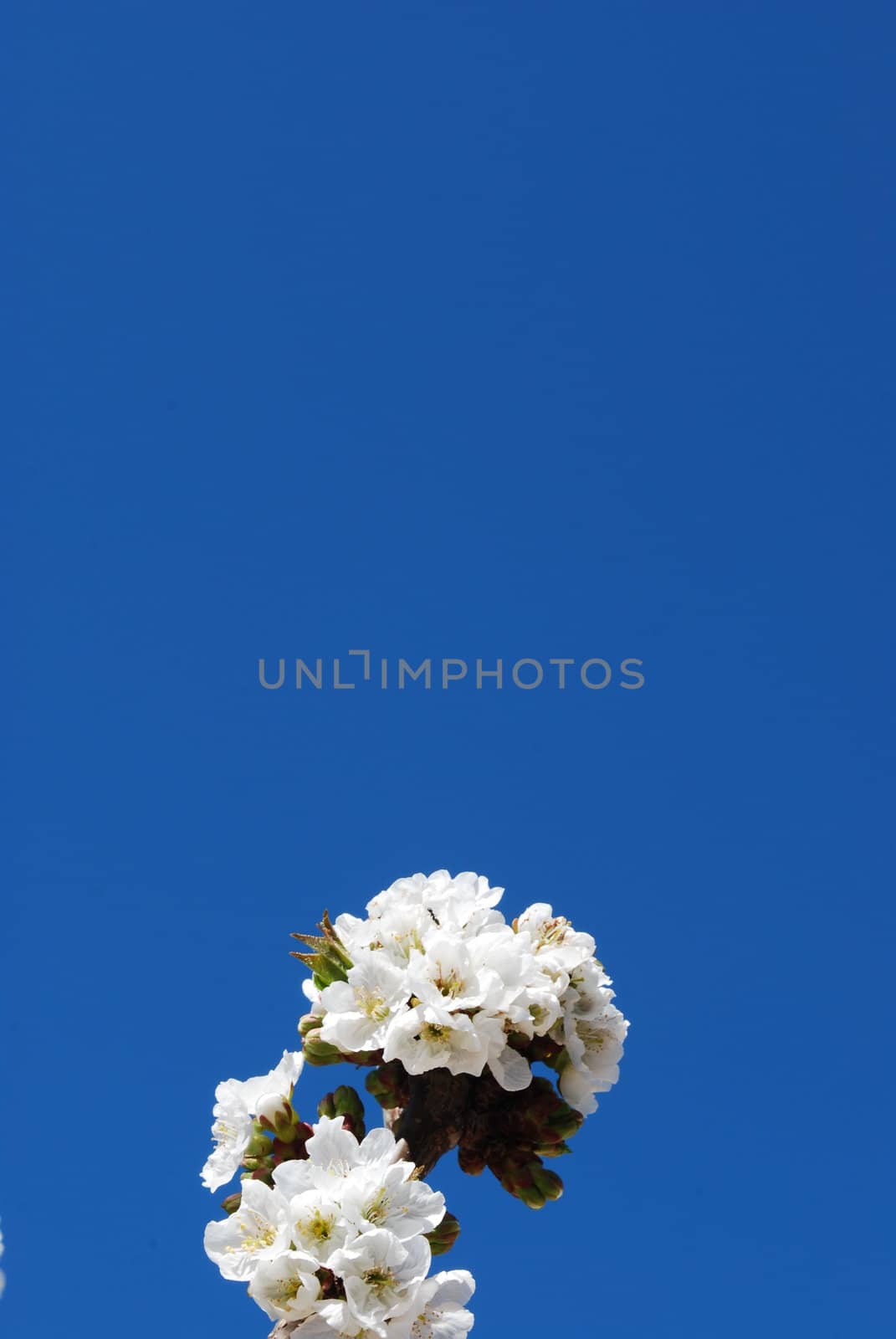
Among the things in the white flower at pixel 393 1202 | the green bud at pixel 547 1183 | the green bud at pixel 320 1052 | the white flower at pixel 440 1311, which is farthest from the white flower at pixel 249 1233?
the green bud at pixel 547 1183

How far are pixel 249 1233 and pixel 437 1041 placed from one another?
53 centimetres

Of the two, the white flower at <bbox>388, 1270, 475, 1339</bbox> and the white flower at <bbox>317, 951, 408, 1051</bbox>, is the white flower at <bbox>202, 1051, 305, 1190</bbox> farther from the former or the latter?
the white flower at <bbox>388, 1270, 475, 1339</bbox>

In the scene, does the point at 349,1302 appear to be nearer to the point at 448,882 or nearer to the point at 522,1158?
the point at 522,1158

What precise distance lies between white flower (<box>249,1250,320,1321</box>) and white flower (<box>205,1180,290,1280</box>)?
0.11ft

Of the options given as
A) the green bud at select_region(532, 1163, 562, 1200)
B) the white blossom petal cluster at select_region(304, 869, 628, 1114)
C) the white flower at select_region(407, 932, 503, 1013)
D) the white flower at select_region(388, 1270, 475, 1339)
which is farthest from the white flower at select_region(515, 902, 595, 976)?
the white flower at select_region(388, 1270, 475, 1339)

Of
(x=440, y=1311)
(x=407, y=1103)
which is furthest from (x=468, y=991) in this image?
(x=440, y=1311)

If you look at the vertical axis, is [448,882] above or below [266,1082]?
above

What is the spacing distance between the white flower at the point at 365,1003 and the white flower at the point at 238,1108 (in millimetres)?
196

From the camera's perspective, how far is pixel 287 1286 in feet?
7.74

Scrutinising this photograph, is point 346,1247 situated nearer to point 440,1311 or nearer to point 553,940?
point 440,1311

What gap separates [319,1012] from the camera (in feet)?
9.60

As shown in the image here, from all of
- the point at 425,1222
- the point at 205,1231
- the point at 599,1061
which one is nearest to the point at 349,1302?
the point at 425,1222

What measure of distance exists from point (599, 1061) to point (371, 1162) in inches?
26.2

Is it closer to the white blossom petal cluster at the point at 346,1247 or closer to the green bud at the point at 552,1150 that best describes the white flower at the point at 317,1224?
the white blossom petal cluster at the point at 346,1247
